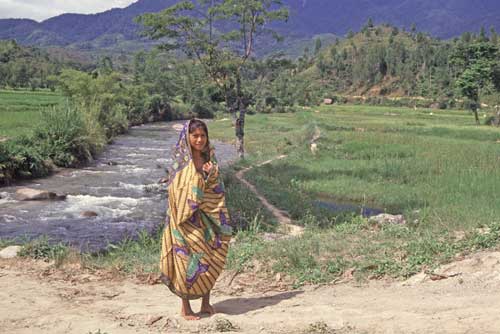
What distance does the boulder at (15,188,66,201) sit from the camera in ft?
49.7

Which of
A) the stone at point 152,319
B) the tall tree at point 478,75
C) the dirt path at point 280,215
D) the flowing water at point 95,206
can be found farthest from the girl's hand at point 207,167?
the tall tree at point 478,75

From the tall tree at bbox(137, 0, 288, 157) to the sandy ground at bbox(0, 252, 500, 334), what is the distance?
15429mm

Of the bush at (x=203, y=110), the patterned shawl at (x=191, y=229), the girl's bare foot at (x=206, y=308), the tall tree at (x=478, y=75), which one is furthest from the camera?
the bush at (x=203, y=110)

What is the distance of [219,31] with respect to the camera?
74.7 ft

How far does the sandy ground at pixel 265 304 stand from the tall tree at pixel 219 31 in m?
15.4

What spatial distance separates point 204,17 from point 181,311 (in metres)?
18.9

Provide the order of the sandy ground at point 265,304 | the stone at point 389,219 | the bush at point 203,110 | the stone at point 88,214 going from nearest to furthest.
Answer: the sandy ground at point 265,304 < the stone at point 389,219 < the stone at point 88,214 < the bush at point 203,110

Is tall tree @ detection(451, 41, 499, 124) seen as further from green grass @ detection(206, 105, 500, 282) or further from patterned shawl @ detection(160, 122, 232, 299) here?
patterned shawl @ detection(160, 122, 232, 299)

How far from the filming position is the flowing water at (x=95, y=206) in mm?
11680

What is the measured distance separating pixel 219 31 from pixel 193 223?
1863cm

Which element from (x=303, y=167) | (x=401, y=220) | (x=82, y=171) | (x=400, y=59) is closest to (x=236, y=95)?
(x=303, y=167)

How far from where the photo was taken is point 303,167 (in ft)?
65.4

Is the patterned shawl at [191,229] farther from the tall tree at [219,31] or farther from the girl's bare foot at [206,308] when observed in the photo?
the tall tree at [219,31]

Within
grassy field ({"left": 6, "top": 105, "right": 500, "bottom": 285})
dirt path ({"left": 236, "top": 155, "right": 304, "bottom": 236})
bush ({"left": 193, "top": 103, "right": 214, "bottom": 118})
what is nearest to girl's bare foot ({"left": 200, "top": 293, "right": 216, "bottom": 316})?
grassy field ({"left": 6, "top": 105, "right": 500, "bottom": 285})
